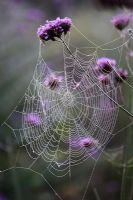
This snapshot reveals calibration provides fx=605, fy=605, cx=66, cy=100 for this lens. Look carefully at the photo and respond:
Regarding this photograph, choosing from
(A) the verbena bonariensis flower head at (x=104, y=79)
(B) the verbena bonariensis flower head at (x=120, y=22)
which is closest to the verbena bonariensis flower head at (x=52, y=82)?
(A) the verbena bonariensis flower head at (x=104, y=79)

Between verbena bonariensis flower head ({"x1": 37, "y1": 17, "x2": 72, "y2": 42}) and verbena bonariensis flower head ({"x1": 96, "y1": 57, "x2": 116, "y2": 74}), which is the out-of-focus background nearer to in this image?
verbena bonariensis flower head ({"x1": 96, "y1": 57, "x2": 116, "y2": 74})

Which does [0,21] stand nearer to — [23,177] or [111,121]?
[23,177]

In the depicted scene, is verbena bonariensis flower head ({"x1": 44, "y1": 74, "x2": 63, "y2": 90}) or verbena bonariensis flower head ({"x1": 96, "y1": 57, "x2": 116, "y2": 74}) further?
verbena bonariensis flower head ({"x1": 44, "y1": 74, "x2": 63, "y2": 90})

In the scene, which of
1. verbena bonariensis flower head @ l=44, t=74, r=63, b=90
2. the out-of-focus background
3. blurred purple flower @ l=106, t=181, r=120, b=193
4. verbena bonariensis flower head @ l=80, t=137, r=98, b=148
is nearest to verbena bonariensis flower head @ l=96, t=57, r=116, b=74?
verbena bonariensis flower head @ l=44, t=74, r=63, b=90

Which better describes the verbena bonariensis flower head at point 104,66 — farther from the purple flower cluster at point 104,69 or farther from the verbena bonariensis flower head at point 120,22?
the verbena bonariensis flower head at point 120,22

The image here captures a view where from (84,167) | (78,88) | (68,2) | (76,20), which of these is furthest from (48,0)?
(78,88)

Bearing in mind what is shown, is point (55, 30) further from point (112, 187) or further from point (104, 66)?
point (112, 187)

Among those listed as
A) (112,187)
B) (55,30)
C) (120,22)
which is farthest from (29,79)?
(55,30)
